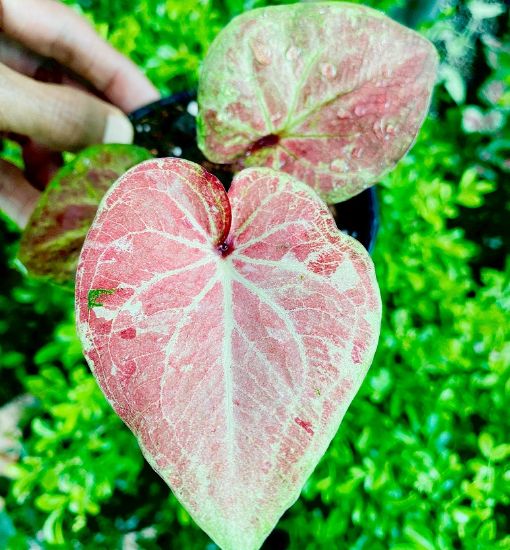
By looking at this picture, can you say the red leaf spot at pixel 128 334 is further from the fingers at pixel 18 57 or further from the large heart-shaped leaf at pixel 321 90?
the fingers at pixel 18 57

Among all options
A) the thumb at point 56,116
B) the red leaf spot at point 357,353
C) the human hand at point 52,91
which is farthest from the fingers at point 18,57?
the red leaf spot at point 357,353

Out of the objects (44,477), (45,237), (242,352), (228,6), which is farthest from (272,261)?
(228,6)

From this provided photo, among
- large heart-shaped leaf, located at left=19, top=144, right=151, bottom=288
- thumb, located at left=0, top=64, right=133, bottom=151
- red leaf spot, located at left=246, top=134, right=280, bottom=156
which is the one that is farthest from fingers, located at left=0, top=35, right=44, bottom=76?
red leaf spot, located at left=246, top=134, right=280, bottom=156

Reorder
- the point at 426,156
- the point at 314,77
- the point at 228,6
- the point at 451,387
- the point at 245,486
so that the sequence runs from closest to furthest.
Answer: the point at 245,486 < the point at 314,77 < the point at 451,387 < the point at 426,156 < the point at 228,6

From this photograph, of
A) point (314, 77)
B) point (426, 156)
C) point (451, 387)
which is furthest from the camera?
point (426, 156)

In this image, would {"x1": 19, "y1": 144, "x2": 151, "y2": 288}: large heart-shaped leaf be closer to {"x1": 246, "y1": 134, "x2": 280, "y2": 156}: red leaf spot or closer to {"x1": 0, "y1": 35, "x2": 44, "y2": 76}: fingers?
{"x1": 246, "y1": 134, "x2": 280, "y2": 156}: red leaf spot

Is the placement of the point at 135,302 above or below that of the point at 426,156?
above

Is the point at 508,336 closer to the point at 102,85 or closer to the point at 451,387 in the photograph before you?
the point at 451,387

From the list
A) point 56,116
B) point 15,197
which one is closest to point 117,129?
point 56,116
